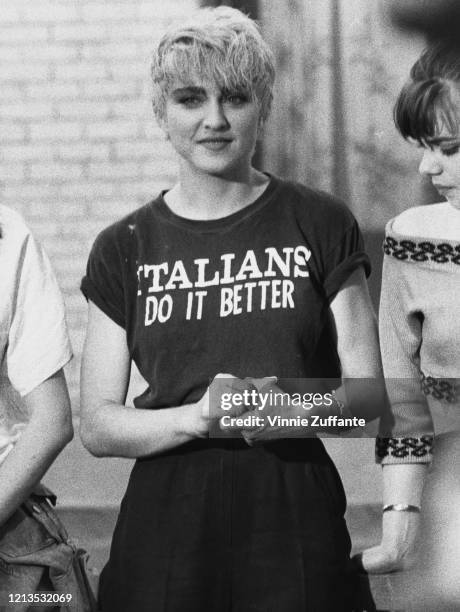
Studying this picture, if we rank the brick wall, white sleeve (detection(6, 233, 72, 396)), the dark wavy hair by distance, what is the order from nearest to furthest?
the dark wavy hair → white sleeve (detection(6, 233, 72, 396)) → the brick wall

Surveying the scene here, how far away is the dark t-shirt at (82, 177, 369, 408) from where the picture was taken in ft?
8.04

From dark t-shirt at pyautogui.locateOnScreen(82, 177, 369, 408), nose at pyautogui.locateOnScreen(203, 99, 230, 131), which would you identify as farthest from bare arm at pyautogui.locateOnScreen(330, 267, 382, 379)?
nose at pyautogui.locateOnScreen(203, 99, 230, 131)

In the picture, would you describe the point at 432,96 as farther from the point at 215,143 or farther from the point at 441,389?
the point at 441,389

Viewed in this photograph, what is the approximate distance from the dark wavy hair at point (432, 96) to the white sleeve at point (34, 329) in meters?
0.70

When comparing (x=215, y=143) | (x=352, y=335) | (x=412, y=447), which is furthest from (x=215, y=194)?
(x=412, y=447)

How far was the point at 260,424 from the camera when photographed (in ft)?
7.70

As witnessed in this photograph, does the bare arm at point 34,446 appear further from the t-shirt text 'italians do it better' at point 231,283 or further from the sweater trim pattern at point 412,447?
the sweater trim pattern at point 412,447

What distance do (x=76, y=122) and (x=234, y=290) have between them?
3276 mm

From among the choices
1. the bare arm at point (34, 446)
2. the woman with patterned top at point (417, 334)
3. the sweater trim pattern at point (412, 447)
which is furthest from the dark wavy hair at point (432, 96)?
the bare arm at point (34, 446)

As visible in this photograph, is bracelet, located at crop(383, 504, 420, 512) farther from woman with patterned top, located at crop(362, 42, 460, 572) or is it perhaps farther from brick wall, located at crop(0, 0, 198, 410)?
brick wall, located at crop(0, 0, 198, 410)

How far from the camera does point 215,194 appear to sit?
100 inches

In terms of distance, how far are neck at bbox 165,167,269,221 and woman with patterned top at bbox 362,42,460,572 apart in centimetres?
28

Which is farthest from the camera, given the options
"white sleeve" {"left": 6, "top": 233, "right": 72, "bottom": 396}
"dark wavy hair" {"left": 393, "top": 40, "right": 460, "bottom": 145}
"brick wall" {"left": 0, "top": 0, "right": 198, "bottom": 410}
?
"brick wall" {"left": 0, "top": 0, "right": 198, "bottom": 410}

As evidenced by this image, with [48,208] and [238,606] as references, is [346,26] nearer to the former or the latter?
[48,208]
